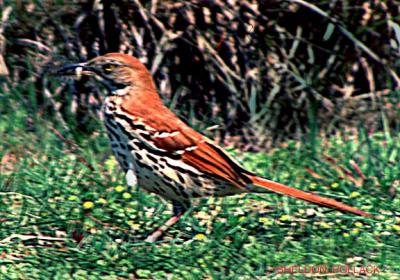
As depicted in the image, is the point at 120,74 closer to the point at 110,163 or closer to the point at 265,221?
the point at 110,163

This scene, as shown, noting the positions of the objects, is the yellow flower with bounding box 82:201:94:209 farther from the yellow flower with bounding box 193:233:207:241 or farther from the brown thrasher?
the yellow flower with bounding box 193:233:207:241

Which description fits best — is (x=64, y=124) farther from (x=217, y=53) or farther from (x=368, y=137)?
(x=368, y=137)

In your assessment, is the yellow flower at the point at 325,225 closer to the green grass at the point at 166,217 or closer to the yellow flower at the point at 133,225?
the green grass at the point at 166,217

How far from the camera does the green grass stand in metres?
5.04

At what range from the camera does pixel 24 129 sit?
22.6ft

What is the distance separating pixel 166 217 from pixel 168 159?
417 millimetres

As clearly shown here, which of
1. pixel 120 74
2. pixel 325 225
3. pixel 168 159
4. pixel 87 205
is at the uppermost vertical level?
pixel 120 74

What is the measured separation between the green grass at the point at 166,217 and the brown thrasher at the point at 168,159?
18 centimetres

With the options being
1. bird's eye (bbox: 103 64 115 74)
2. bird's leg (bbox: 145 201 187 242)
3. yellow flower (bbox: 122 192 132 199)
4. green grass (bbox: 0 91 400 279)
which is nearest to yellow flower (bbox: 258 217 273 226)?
green grass (bbox: 0 91 400 279)

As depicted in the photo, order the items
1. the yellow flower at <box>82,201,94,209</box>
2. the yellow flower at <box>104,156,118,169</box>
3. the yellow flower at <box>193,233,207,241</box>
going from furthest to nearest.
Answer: the yellow flower at <box>104,156,118,169</box> < the yellow flower at <box>82,201,94,209</box> < the yellow flower at <box>193,233,207,241</box>

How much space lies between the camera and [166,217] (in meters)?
5.70

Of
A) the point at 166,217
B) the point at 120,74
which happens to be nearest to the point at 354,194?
the point at 166,217

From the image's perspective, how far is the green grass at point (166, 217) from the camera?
A: 5.04m

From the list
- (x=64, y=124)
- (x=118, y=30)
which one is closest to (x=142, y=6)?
(x=118, y=30)
